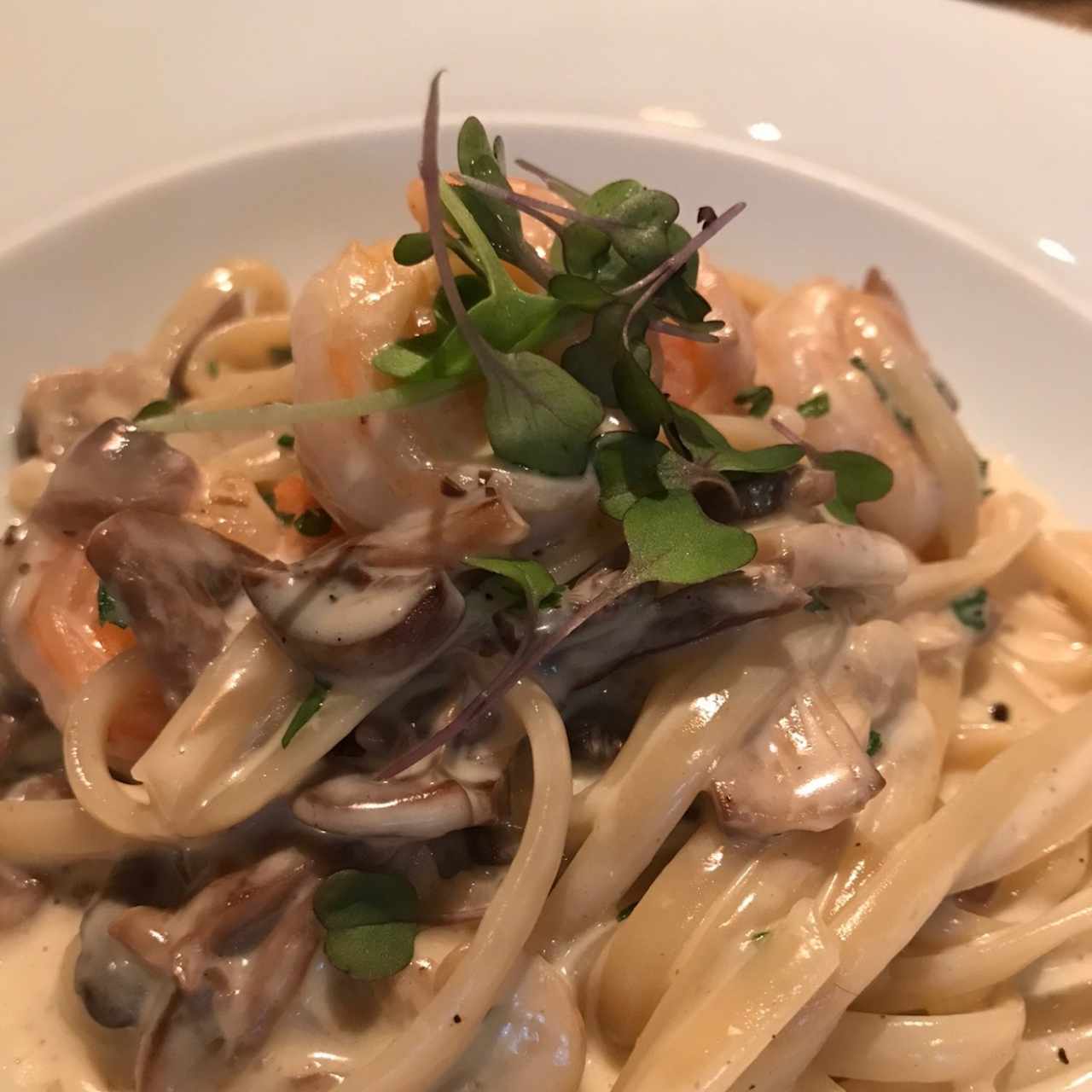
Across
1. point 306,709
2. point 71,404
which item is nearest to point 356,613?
point 306,709

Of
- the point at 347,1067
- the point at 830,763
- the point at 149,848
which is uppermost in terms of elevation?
the point at 830,763

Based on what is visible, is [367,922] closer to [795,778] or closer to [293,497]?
[795,778]

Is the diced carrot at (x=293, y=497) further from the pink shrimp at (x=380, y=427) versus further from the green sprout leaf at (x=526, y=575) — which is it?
the green sprout leaf at (x=526, y=575)

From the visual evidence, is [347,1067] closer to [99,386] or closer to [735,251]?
[99,386]

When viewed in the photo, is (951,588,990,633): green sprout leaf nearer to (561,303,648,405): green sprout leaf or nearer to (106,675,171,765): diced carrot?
(561,303,648,405): green sprout leaf

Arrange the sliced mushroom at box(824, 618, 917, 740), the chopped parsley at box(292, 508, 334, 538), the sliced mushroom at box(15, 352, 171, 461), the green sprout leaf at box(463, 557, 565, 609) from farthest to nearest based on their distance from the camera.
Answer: the sliced mushroom at box(15, 352, 171, 461)
the chopped parsley at box(292, 508, 334, 538)
the sliced mushroom at box(824, 618, 917, 740)
the green sprout leaf at box(463, 557, 565, 609)

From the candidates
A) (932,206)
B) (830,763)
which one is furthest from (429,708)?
(932,206)

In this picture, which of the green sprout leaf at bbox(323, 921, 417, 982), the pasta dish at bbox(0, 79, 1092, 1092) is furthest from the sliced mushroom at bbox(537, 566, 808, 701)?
the green sprout leaf at bbox(323, 921, 417, 982)
